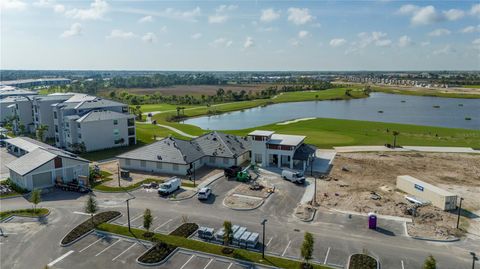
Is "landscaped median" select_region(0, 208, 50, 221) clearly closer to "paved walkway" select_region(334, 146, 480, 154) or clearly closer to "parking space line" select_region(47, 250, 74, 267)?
"parking space line" select_region(47, 250, 74, 267)

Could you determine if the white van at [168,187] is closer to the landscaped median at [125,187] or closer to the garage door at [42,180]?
the landscaped median at [125,187]

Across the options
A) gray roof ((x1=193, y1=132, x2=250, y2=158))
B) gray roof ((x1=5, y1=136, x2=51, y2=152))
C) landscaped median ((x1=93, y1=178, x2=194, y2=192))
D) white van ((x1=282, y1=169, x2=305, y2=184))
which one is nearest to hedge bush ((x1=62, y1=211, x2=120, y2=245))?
landscaped median ((x1=93, y1=178, x2=194, y2=192))

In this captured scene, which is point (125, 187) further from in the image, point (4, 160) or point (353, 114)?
point (353, 114)

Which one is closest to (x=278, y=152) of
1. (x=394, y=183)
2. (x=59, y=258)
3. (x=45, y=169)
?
(x=394, y=183)

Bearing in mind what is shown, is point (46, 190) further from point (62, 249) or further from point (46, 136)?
point (46, 136)

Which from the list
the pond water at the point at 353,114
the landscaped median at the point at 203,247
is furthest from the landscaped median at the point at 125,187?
the pond water at the point at 353,114

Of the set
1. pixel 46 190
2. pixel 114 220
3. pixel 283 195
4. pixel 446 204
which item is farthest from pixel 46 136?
pixel 446 204
